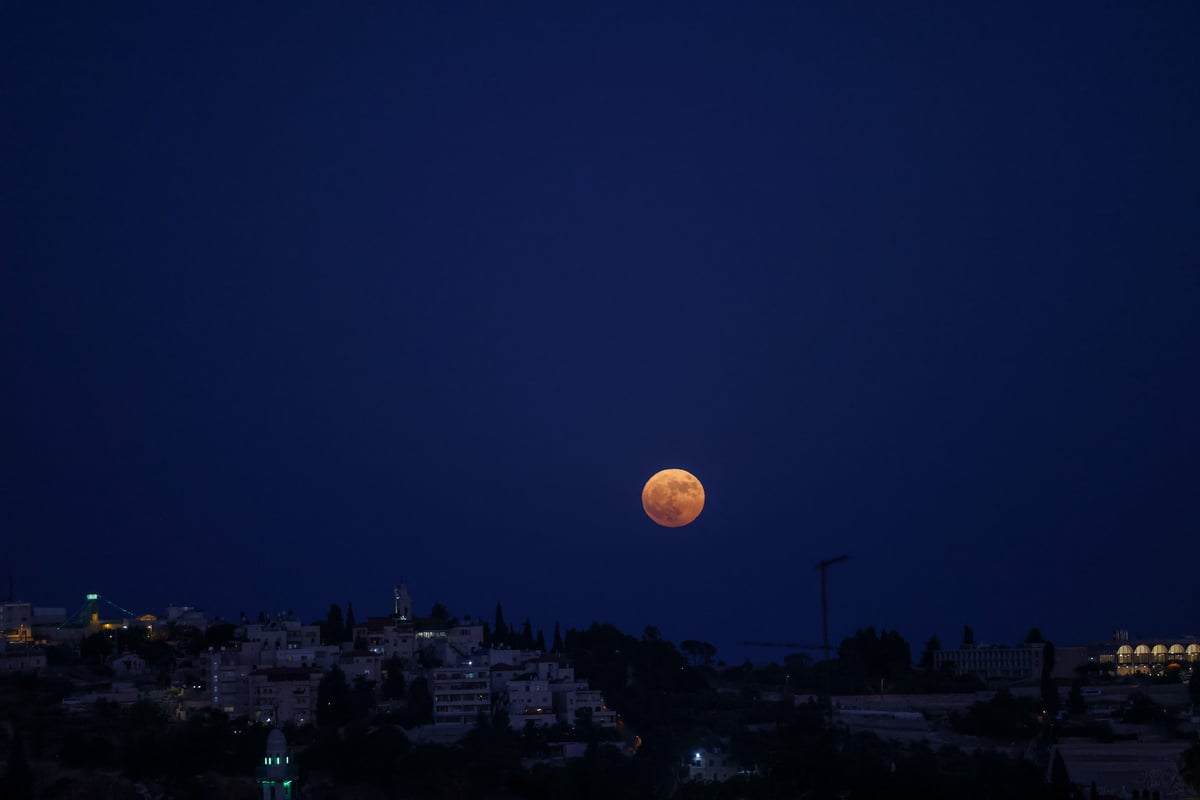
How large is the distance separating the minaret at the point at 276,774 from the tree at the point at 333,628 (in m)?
18.1

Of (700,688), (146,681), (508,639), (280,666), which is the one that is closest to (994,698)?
(700,688)

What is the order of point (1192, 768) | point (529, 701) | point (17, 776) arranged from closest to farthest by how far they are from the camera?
point (1192, 768) → point (17, 776) → point (529, 701)

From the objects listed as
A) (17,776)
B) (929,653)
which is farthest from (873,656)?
(17,776)

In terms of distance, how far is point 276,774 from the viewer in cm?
3139

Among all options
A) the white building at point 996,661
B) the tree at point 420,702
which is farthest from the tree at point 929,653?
the tree at point 420,702

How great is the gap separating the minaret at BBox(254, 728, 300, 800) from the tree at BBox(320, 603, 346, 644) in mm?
18124

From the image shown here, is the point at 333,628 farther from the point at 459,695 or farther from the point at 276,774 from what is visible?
the point at 276,774

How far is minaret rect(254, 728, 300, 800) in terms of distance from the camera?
3127cm

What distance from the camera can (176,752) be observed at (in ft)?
116

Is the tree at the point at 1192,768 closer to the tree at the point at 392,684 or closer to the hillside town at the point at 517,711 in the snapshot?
the hillside town at the point at 517,711

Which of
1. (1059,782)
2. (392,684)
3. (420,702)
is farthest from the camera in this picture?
(392,684)

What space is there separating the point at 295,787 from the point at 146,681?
13.6 metres

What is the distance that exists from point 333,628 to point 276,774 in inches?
791

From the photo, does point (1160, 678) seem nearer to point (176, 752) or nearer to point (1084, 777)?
point (1084, 777)
